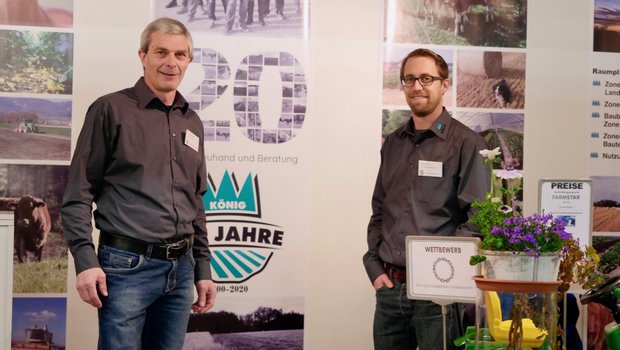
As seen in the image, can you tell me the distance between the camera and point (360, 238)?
4.80 metres

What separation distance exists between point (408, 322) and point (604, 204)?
1.99 metres

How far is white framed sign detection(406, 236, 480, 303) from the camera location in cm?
298

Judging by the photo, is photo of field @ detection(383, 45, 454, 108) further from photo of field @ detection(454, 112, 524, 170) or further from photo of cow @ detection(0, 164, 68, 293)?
photo of cow @ detection(0, 164, 68, 293)

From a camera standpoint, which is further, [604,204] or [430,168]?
[604,204]

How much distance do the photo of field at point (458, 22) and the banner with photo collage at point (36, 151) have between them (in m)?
1.84

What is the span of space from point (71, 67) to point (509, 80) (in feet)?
8.22

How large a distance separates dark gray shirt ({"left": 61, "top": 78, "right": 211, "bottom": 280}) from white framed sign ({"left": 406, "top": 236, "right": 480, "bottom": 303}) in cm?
99

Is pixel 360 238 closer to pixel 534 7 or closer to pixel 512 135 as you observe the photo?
pixel 512 135

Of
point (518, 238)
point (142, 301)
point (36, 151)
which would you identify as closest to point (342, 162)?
point (36, 151)

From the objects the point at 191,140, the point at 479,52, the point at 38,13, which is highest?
the point at 38,13

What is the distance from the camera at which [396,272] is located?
3.69 m

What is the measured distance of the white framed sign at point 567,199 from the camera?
454 cm

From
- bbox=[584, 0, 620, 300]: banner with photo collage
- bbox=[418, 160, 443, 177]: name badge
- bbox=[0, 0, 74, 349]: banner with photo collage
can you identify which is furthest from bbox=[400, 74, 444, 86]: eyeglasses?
bbox=[0, 0, 74, 349]: banner with photo collage

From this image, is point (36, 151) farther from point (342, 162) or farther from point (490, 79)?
point (490, 79)
